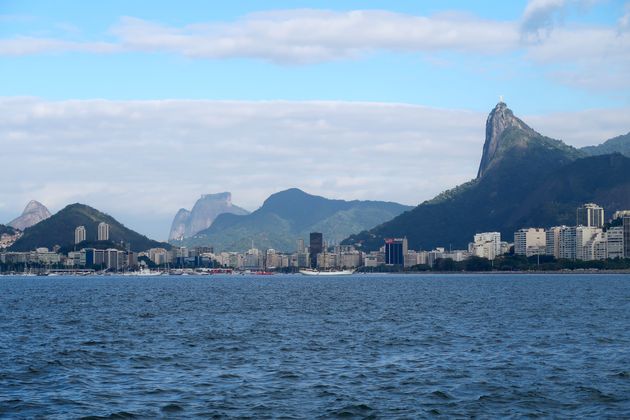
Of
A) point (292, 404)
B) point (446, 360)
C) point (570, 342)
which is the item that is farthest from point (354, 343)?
point (292, 404)

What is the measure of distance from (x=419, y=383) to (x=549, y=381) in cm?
694

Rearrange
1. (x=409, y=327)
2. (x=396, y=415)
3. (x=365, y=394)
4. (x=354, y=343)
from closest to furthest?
1. (x=396, y=415)
2. (x=365, y=394)
3. (x=354, y=343)
4. (x=409, y=327)

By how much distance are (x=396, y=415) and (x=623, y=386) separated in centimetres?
1404

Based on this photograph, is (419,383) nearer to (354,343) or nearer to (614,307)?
(354,343)

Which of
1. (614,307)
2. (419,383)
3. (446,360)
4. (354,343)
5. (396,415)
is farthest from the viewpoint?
(614,307)

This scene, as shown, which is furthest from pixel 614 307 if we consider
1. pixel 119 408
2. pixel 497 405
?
pixel 119 408

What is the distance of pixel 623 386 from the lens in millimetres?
48625

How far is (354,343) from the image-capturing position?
68.8 m

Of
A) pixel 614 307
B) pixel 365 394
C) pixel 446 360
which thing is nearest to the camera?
pixel 365 394

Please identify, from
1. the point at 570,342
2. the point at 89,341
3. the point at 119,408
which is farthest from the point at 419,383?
the point at 89,341

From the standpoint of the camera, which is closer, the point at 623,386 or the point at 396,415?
the point at 396,415

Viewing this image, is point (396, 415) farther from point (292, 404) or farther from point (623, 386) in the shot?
point (623, 386)

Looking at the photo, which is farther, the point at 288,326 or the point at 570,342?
the point at 288,326

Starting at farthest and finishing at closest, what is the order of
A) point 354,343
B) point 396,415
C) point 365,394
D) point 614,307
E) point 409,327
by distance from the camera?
point 614,307 → point 409,327 → point 354,343 → point 365,394 → point 396,415
